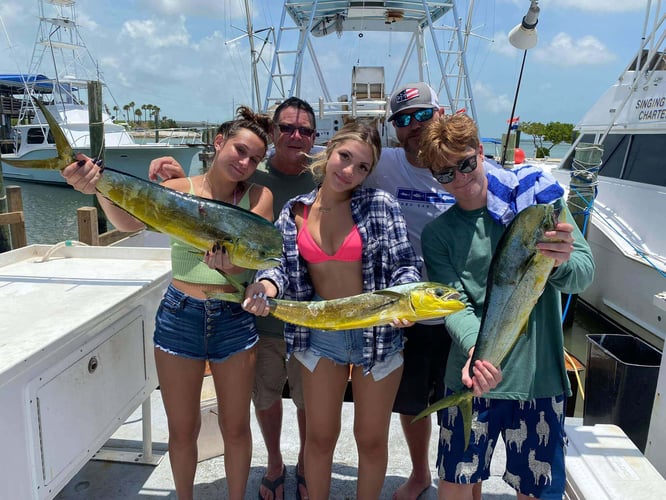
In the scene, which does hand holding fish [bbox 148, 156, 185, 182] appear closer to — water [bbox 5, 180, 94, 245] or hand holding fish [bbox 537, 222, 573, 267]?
hand holding fish [bbox 537, 222, 573, 267]

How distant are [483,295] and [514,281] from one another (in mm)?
357

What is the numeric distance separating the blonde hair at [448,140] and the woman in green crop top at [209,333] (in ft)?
2.59

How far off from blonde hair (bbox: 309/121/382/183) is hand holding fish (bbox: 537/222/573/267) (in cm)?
90

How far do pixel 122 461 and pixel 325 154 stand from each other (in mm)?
2235

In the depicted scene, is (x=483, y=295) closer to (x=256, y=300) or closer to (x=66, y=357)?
(x=256, y=300)

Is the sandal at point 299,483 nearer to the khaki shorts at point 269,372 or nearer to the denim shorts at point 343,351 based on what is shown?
the khaki shorts at point 269,372

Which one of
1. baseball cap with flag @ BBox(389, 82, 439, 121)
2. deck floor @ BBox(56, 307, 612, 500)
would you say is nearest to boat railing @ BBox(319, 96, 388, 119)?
baseball cap with flag @ BBox(389, 82, 439, 121)

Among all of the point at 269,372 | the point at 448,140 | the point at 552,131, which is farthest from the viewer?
the point at 552,131

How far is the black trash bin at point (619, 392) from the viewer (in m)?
3.51

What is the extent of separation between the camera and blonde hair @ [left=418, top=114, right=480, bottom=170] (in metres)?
1.96

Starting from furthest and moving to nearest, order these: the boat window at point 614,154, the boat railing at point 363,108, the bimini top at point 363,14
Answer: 1. the boat railing at point 363,108
2. the bimini top at point 363,14
3. the boat window at point 614,154

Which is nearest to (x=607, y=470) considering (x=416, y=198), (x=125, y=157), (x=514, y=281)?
(x=514, y=281)

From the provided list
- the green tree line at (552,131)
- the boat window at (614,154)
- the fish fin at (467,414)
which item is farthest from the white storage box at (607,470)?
the green tree line at (552,131)

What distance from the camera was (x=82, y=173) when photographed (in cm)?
184
